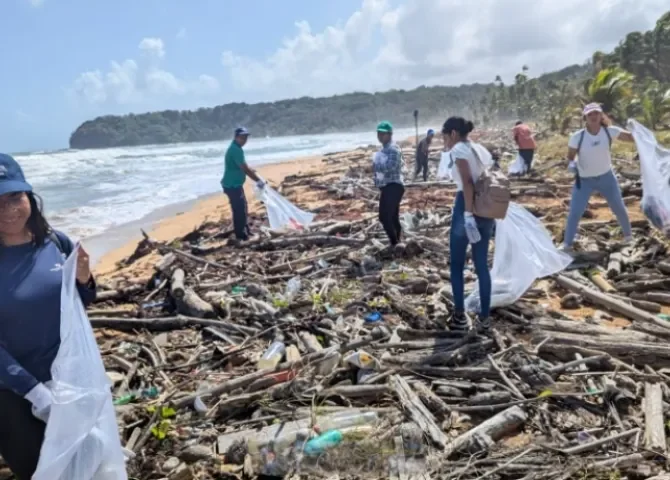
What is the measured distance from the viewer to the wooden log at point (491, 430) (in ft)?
10.5

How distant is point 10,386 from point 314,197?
1360 centimetres

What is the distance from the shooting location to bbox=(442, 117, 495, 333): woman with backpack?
4.61 metres

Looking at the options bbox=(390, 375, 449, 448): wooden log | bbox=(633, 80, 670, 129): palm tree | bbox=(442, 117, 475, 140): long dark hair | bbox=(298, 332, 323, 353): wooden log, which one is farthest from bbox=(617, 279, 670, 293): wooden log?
bbox=(633, 80, 670, 129): palm tree

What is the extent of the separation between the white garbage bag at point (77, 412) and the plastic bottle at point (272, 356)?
2002 millimetres

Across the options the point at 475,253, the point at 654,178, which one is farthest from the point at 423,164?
the point at 475,253

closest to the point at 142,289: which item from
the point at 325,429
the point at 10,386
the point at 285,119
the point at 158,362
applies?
the point at 158,362

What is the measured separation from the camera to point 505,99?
59.1 meters

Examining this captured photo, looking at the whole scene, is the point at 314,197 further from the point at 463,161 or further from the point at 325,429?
the point at 325,429

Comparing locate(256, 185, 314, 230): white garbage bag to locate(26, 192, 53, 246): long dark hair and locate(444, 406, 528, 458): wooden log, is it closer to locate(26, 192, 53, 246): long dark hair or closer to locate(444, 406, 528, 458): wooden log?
locate(444, 406, 528, 458): wooden log

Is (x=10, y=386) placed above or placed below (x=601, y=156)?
below

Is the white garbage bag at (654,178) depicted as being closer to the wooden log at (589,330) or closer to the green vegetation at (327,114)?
the wooden log at (589,330)

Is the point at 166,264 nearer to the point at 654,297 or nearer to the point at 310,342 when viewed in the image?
the point at 310,342

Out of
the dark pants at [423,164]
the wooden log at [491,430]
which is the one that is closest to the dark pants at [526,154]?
the dark pants at [423,164]

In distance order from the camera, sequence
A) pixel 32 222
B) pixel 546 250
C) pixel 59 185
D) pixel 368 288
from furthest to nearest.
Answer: pixel 59 185, pixel 368 288, pixel 546 250, pixel 32 222
